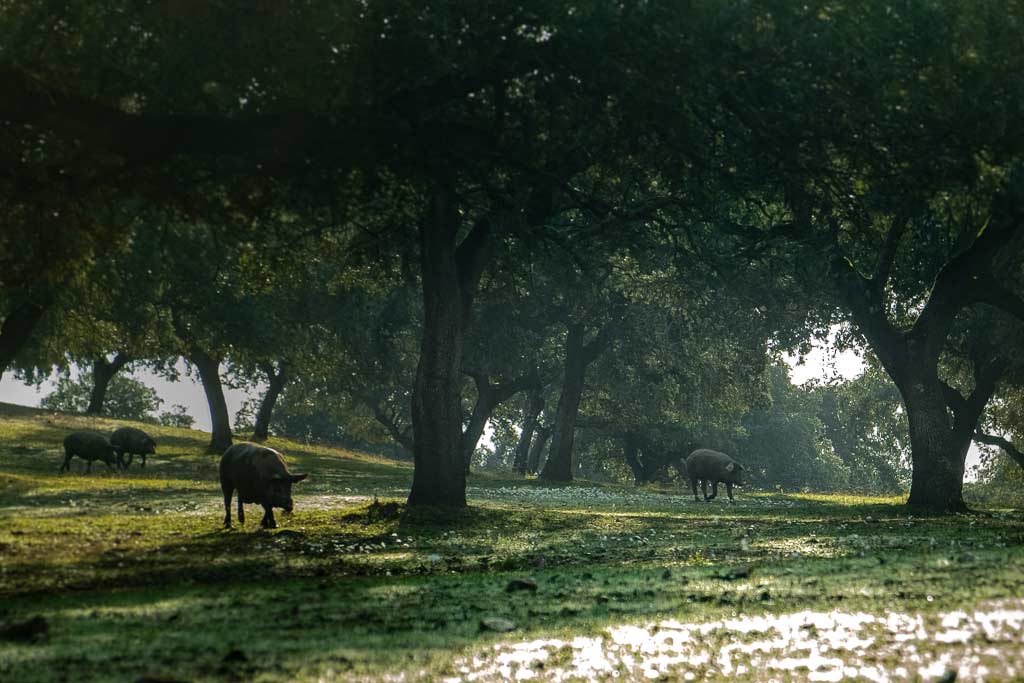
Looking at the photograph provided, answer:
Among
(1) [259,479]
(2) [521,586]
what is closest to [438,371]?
(1) [259,479]

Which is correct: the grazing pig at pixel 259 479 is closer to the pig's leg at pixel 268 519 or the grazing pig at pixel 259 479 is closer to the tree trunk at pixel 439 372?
the pig's leg at pixel 268 519

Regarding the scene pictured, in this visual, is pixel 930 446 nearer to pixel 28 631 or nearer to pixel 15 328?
pixel 28 631

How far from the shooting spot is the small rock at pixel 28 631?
8373 millimetres

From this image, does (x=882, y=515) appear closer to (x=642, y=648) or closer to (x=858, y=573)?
(x=858, y=573)

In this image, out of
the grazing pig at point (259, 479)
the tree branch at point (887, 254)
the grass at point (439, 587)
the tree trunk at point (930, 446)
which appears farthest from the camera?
the tree branch at point (887, 254)

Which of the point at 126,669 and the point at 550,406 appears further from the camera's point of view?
the point at 550,406

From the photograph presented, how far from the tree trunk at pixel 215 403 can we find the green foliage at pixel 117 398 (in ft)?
163

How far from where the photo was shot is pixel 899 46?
1878 cm

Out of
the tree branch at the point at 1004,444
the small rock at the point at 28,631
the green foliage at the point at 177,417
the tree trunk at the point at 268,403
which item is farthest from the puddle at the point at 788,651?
the green foliage at the point at 177,417

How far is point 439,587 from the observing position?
40.3 feet

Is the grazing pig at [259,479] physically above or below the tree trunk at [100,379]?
below

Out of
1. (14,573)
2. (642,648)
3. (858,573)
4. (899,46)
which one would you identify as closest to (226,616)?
(642,648)

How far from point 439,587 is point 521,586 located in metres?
1.01

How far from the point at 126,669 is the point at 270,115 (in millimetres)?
12002
